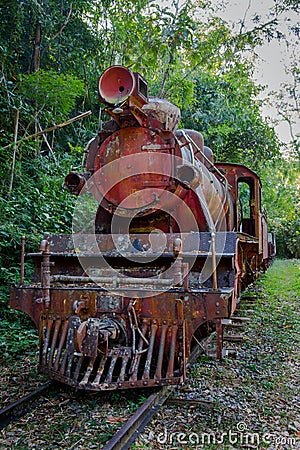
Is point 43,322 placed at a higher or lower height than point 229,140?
lower

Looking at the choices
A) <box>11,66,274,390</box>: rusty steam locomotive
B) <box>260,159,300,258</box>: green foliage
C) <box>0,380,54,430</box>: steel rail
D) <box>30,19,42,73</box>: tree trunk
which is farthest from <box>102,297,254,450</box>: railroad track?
<box>260,159,300,258</box>: green foliage

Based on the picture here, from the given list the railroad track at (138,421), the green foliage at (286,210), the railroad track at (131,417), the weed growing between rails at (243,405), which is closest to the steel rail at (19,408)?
the railroad track at (131,417)

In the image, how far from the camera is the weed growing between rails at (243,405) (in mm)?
3010

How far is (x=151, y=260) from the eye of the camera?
13.6 feet

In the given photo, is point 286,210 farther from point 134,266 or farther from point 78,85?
point 134,266

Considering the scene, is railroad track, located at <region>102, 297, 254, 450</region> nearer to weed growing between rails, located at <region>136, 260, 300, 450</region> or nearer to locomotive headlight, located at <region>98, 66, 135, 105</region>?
weed growing between rails, located at <region>136, 260, 300, 450</region>

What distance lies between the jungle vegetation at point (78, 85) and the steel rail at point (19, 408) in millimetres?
2933

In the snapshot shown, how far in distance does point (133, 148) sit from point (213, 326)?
2.06 metres

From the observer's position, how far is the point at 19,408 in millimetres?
3371

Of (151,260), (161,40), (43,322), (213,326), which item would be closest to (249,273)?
(213,326)

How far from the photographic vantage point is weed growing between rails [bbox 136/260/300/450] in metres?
3.01

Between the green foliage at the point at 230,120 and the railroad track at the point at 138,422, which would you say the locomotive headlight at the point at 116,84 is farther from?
the green foliage at the point at 230,120

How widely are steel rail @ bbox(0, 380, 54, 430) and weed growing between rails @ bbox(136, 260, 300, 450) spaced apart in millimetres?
1077

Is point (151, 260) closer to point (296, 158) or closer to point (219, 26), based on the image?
point (219, 26)
